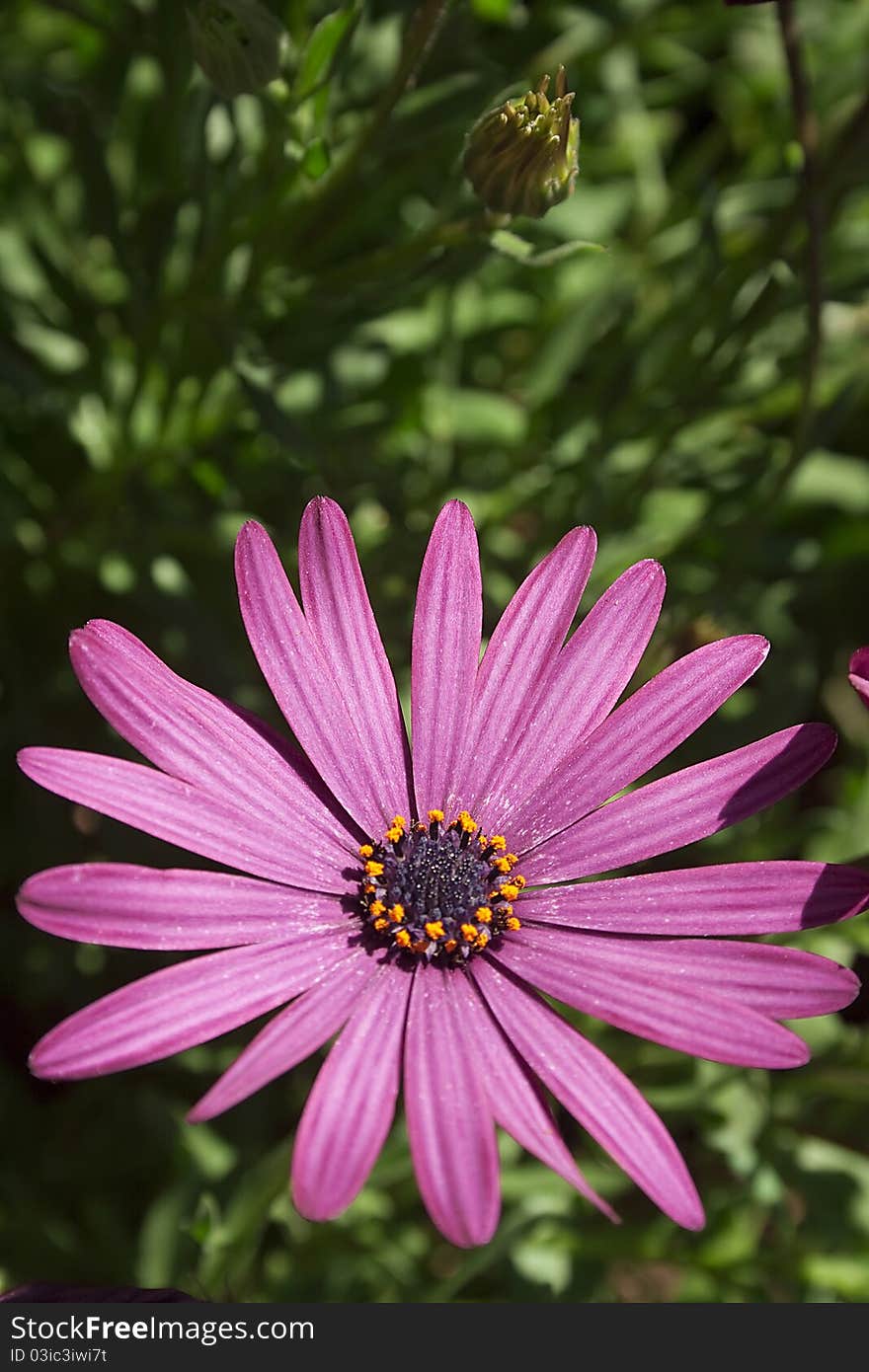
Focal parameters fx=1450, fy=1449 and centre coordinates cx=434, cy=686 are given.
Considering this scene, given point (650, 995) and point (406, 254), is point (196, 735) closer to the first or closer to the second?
point (650, 995)

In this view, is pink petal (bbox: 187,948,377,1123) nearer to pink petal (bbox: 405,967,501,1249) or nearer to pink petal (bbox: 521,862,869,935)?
pink petal (bbox: 405,967,501,1249)

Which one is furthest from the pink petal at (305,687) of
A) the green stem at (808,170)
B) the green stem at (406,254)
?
the green stem at (808,170)

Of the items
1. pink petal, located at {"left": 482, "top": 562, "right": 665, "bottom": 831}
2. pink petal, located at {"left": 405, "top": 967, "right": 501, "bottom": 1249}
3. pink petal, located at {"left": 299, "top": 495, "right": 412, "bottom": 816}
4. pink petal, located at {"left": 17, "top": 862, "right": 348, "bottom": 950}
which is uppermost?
pink petal, located at {"left": 299, "top": 495, "right": 412, "bottom": 816}

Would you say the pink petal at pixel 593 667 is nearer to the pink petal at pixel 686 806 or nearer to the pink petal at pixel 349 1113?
the pink petal at pixel 686 806

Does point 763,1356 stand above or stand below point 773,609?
below

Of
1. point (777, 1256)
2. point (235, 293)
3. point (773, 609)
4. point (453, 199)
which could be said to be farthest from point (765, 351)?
point (777, 1256)

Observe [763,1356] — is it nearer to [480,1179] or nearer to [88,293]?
[480,1179]

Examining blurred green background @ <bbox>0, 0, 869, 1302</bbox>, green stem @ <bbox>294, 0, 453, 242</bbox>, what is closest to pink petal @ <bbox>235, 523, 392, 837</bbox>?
blurred green background @ <bbox>0, 0, 869, 1302</bbox>
